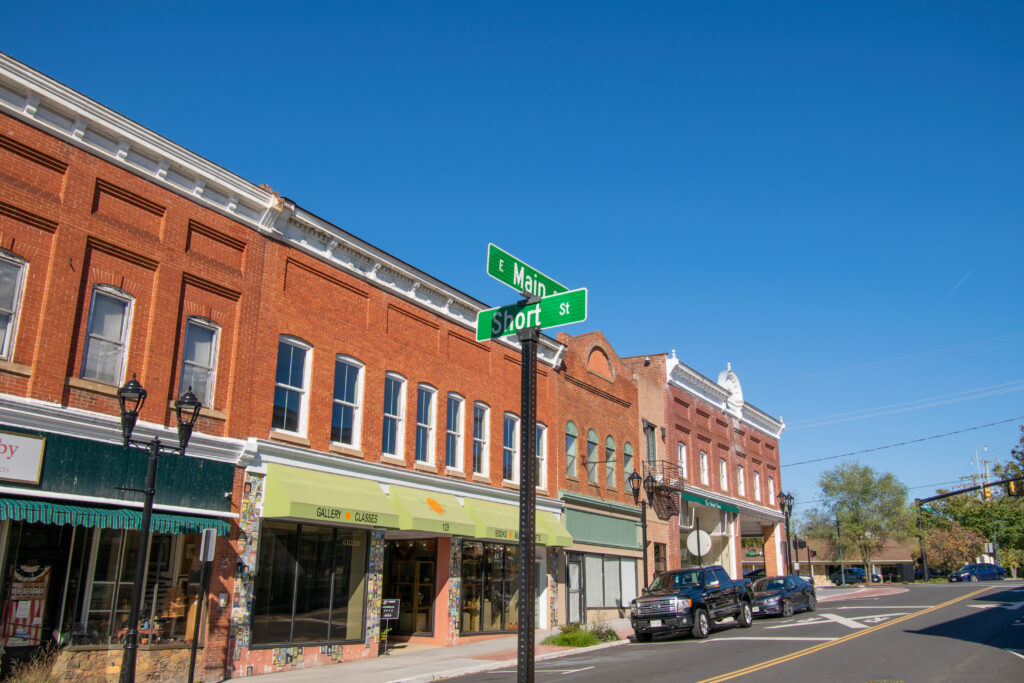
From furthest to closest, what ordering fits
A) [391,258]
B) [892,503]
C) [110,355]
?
[892,503] → [391,258] → [110,355]

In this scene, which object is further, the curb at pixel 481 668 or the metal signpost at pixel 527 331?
the curb at pixel 481 668

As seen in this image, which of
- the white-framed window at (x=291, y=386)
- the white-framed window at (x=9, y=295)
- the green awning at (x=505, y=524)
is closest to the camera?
the white-framed window at (x=9, y=295)

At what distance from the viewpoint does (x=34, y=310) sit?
45.6 ft

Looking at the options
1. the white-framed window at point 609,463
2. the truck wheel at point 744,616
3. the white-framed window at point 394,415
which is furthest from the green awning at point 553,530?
the white-framed window at point 394,415

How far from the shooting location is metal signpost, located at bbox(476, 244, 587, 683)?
21.3ft

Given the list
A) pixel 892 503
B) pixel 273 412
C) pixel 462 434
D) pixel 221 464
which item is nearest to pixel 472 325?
pixel 462 434

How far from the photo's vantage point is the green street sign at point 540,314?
7301 mm

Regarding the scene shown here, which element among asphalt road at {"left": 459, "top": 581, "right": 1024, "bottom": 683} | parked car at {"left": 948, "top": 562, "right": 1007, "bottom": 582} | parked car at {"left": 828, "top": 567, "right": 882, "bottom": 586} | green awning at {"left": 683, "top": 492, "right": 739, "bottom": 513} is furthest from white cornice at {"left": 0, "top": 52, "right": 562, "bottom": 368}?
parked car at {"left": 828, "top": 567, "right": 882, "bottom": 586}

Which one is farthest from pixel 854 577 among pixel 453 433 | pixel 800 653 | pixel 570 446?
pixel 800 653

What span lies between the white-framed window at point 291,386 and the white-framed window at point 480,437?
6.69 metres

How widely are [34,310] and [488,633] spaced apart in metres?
15.3

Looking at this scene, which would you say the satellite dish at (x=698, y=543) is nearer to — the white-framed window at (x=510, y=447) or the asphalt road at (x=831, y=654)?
the asphalt road at (x=831, y=654)

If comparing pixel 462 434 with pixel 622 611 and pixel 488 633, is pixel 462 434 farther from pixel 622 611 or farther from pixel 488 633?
pixel 622 611

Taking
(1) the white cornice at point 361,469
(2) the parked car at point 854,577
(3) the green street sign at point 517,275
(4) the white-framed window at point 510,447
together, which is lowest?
(2) the parked car at point 854,577
